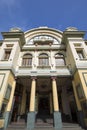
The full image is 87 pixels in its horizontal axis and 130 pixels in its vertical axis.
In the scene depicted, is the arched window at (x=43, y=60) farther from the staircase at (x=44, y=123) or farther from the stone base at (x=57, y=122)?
the staircase at (x=44, y=123)

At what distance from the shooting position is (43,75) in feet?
35.1

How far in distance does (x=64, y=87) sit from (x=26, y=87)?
17.1 ft

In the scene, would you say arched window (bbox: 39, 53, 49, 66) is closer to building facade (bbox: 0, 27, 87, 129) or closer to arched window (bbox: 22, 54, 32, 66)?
building facade (bbox: 0, 27, 87, 129)

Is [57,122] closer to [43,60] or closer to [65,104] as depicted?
[65,104]

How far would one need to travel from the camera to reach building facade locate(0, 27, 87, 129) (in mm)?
8984

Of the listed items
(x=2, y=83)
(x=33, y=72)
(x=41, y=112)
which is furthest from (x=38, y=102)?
(x=2, y=83)

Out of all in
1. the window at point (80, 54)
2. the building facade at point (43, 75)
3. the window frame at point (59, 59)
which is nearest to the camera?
the building facade at point (43, 75)

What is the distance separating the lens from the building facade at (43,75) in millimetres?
8984

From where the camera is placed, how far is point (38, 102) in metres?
13.9

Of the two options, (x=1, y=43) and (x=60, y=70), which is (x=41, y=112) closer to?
(x=60, y=70)

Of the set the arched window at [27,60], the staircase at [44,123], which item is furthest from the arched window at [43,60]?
the staircase at [44,123]

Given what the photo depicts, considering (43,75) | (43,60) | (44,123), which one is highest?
(43,60)

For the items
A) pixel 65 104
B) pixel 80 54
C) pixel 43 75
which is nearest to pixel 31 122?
pixel 43 75

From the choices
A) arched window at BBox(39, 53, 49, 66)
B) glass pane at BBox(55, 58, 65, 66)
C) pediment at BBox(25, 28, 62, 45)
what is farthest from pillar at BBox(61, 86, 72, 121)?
pediment at BBox(25, 28, 62, 45)
